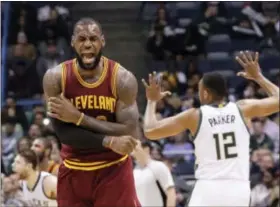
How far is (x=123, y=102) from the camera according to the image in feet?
16.5

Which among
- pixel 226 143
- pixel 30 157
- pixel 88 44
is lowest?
pixel 30 157

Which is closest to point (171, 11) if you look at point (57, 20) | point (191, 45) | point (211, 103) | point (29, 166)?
point (191, 45)

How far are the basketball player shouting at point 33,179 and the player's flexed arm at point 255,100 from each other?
2.08 meters

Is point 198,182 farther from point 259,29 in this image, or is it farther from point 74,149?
point 259,29

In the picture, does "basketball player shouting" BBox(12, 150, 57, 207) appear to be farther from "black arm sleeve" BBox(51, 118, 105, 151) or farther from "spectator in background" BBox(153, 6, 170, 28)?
"spectator in background" BBox(153, 6, 170, 28)

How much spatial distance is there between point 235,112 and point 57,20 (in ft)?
26.3

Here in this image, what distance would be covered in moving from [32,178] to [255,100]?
2.38 meters

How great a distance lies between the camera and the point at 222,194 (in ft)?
18.8

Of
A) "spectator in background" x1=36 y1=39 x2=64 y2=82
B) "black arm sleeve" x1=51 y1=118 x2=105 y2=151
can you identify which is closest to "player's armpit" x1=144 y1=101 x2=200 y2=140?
"black arm sleeve" x1=51 y1=118 x2=105 y2=151

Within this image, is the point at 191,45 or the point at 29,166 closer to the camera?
the point at 29,166

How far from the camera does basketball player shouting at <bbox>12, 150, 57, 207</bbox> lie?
7.09 metres

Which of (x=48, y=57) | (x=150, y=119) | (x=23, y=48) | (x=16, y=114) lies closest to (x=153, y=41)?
(x=48, y=57)

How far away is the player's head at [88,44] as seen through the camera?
16.3ft

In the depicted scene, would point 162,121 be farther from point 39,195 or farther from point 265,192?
point 265,192
